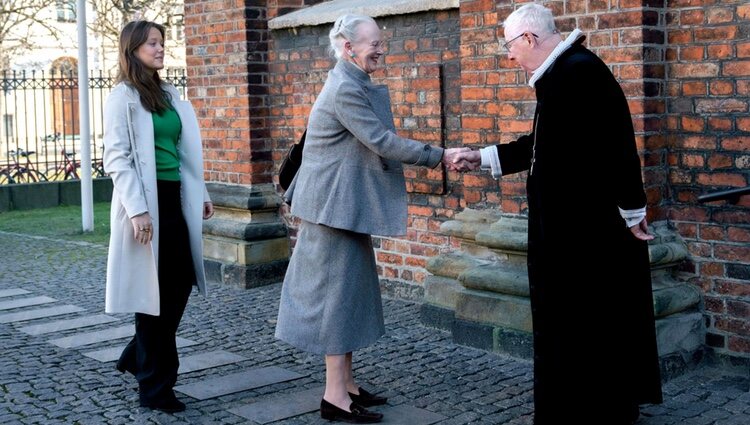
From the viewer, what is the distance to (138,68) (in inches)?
200

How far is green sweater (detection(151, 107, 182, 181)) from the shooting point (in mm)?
5098

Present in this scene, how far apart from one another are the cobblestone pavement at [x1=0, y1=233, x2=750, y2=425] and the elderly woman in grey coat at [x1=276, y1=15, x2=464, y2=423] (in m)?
0.41

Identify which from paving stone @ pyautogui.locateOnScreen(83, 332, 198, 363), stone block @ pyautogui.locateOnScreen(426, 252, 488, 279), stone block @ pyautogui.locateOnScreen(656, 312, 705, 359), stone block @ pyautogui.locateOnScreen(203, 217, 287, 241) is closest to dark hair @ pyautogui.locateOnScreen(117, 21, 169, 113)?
paving stone @ pyautogui.locateOnScreen(83, 332, 198, 363)

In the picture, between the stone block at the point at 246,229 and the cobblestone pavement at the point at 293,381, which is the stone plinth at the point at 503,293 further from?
the stone block at the point at 246,229

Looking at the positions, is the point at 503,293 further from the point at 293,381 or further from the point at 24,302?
the point at 24,302

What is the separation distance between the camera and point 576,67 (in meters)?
4.20

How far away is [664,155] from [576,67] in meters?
1.54

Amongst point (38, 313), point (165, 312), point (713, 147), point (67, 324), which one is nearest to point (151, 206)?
point (165, 312)

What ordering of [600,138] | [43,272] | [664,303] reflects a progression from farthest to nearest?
1. [43,272]
2. [664,303]
3. [600,138]

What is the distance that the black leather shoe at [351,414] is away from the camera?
479 cm

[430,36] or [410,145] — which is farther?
[430,36]

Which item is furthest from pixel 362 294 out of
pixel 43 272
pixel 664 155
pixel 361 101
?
pixel 43 272

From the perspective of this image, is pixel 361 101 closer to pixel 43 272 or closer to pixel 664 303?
pixel 664 303

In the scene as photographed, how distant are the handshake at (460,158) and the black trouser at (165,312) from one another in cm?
135
